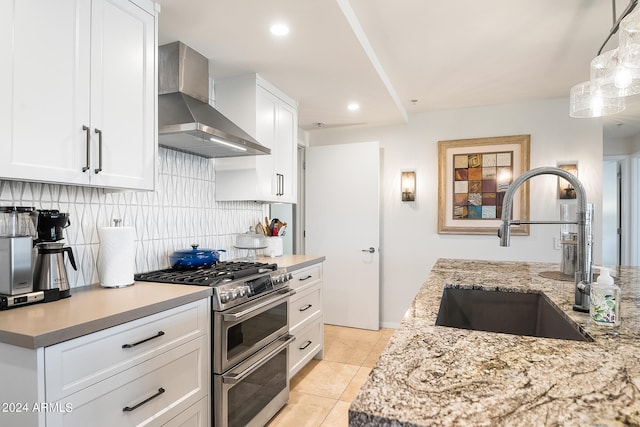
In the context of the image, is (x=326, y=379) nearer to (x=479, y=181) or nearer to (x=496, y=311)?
(x=496, y=311)

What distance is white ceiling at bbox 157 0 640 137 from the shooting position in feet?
6.44

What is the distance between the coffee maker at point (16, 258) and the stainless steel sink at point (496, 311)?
1609mm

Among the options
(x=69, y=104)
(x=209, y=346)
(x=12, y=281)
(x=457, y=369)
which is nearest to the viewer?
(x=457, y=369)

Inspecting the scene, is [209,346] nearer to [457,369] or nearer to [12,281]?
[12,281]

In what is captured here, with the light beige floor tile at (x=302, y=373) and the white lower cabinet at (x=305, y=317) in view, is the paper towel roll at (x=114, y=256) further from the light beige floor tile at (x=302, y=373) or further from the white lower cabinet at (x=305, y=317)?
the light beige floor tile at (x=302, y=373)

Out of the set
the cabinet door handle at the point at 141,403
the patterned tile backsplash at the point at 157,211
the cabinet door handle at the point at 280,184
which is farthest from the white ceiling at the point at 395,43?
the cabinet door handle at the point at 141,403

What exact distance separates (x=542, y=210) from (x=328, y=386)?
268 cm

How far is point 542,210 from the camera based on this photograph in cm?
360

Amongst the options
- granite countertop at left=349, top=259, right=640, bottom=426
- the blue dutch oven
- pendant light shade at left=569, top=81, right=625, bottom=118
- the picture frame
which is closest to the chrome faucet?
granite countertop at left=349, top=259, right=640, bottom=426

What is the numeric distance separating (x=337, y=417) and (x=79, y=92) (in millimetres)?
2250

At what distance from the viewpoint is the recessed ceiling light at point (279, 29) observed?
200cm

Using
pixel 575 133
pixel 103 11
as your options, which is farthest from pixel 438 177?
pixel 103 11

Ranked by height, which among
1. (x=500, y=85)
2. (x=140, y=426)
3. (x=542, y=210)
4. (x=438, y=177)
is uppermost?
Answer: (x=500, y=85)

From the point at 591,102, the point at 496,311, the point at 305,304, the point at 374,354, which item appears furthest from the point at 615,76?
the point at 374,354
